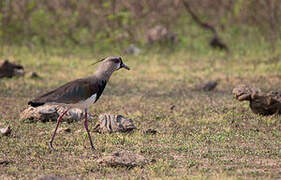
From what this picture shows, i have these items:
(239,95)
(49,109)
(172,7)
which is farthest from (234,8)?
(49,109)

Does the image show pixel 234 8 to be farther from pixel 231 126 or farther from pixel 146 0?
pixel 231 126

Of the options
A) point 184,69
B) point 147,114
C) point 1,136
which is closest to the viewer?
point 1,136

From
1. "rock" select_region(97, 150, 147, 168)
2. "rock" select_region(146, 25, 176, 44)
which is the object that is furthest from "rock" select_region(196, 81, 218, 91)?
"rock" select_region(146, 25, 176, 44)

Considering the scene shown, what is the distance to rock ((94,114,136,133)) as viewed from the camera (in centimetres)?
714

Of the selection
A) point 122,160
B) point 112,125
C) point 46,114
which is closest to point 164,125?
point 112,125

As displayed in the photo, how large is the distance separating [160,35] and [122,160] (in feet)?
32.9

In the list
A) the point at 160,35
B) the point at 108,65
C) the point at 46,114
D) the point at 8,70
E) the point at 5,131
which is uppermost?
the point at 160,35

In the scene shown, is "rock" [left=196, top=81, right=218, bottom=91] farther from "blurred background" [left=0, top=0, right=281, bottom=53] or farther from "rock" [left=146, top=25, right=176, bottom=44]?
"rock" [left=146, top=25, right=176, bottom=44]

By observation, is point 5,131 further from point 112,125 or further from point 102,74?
point 102,74

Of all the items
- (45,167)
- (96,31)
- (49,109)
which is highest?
(96,31)

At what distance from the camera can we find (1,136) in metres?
6.86

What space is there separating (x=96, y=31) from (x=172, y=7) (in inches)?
97.2

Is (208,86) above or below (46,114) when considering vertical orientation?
above

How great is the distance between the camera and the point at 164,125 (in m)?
7.81
